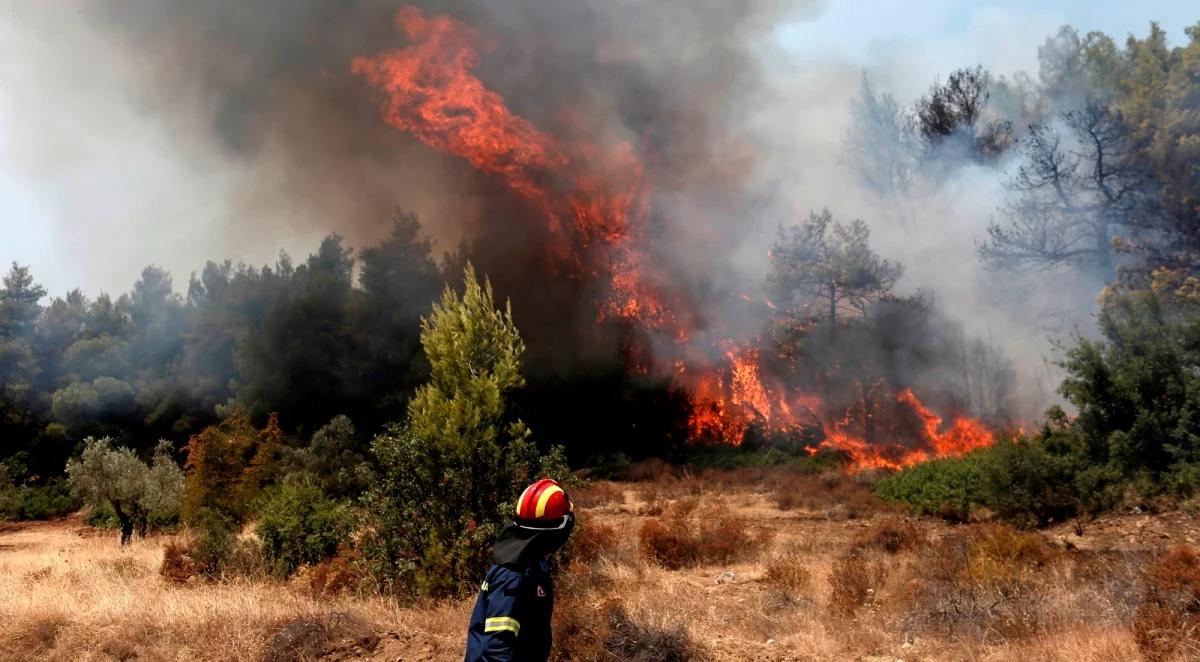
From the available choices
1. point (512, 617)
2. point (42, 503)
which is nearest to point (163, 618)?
point (512, 617)

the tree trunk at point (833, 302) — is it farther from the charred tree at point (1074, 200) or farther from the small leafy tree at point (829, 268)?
the charred tree at point (1074, 200)

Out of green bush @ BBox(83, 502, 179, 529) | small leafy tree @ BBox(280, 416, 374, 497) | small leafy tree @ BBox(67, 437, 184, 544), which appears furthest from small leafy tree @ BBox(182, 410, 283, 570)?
green bush @ BBox(83, 502, 179, 529)

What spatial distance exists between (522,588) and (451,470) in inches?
216

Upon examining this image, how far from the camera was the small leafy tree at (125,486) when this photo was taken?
17141 millimetres

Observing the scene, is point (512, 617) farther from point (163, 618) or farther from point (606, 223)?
point (606, 223)

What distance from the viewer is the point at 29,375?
119 feet

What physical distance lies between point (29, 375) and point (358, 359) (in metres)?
19.7

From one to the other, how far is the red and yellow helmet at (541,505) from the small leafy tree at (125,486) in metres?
17.3

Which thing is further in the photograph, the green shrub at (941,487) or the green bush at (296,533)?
the green shrub at (941,487)

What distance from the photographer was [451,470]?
9094 mm

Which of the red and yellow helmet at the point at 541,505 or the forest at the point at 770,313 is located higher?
the forest at the point at 770,313

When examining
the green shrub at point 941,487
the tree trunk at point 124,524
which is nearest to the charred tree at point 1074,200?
the green shrub at point 941,487

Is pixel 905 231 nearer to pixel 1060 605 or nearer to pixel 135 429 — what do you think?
pixel 1060 605

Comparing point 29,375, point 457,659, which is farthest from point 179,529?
point 29,375
